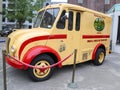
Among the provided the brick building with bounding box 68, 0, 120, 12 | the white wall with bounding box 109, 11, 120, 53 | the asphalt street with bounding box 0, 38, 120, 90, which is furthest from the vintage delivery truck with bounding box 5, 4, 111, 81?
the brick building with bounding box 68, 0, 120, 12

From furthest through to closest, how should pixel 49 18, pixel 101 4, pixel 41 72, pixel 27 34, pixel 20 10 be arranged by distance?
1. pixel 101 4
2. pixel 20 10
3. pixel 49 18
4. pixel 41 72
5. pixel 27 34

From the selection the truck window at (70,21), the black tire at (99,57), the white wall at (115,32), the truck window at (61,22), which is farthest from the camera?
the white wall at (115,32)

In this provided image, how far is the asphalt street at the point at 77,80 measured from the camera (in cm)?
570

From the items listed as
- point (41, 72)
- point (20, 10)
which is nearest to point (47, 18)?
point (41, 72)

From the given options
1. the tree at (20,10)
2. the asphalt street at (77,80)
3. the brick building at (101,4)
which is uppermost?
the brick building at (101,4)

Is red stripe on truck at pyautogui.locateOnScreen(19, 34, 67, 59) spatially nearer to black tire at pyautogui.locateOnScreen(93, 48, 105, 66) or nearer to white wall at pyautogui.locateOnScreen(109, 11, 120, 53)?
black tire at pyautogui.locateOnScreen(93, 48, 105, 66)

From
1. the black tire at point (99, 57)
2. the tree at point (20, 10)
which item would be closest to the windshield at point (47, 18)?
the black tire at point (99, 57)

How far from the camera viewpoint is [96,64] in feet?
27.9

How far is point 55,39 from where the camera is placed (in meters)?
6.37

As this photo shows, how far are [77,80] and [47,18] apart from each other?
2.31m

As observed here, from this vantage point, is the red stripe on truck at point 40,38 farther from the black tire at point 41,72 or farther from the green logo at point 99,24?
the green logo at point 99,24

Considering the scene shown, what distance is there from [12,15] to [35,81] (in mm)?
25510

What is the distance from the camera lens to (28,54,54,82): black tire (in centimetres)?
590

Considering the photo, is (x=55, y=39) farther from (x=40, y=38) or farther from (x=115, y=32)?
(x=115, y=32)
